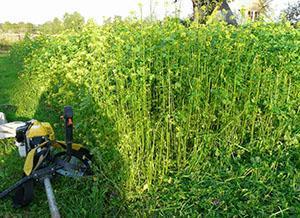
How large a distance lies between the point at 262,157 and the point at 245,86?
573 millimetres

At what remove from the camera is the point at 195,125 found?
9.30 feet

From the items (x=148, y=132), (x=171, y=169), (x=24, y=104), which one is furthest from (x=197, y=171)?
(x=24, y=104)

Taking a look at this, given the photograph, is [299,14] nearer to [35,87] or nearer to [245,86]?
[35,87]

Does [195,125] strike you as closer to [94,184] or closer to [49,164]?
[94,184]

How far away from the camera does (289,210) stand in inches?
96.4

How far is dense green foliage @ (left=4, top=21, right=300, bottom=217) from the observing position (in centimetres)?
262

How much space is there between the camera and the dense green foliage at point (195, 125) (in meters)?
2.62

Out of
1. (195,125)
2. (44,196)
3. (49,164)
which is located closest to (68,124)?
(49,164)

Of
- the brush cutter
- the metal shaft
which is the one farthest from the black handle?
the metal shaft

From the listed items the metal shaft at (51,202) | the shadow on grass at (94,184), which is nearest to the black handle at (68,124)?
the shadow on grass at (94,184)

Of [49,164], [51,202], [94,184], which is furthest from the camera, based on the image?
[49,164]

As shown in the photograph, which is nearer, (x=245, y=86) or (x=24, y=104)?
(x=245, y=86)

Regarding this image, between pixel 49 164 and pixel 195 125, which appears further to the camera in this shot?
pixel 49 164

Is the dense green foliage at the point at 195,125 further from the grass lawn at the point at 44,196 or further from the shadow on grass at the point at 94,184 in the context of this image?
the grass lawn at the point at 44,196
